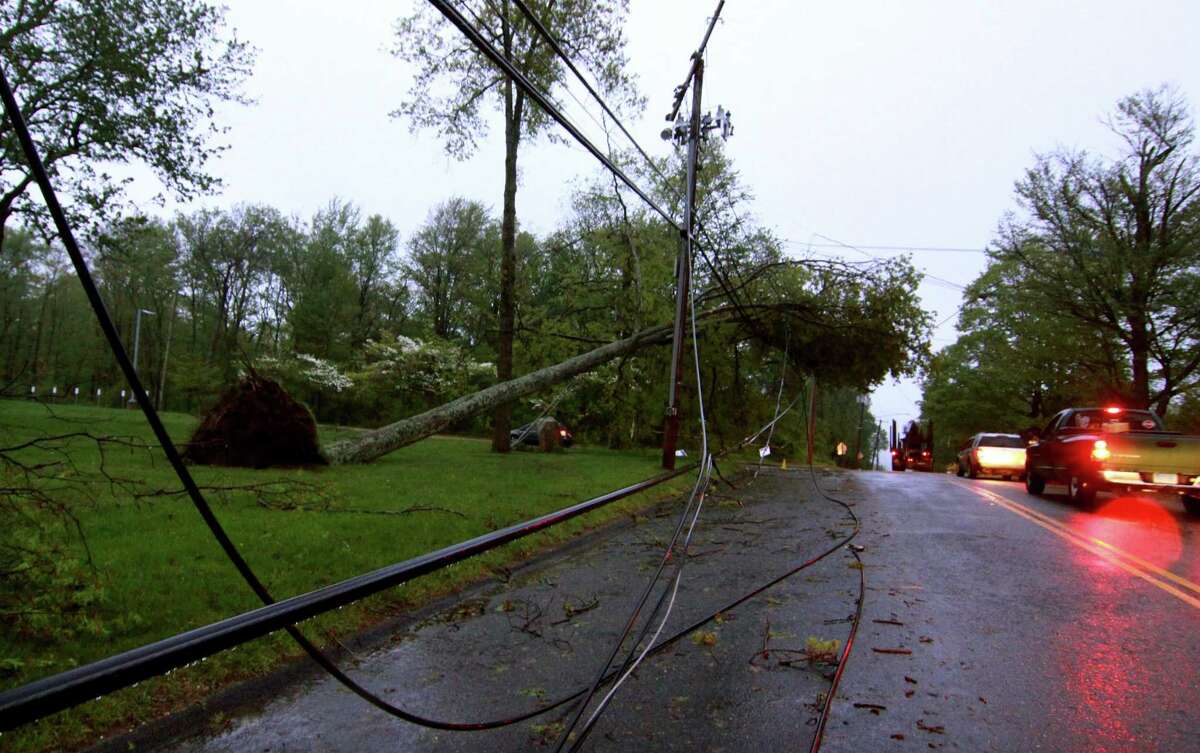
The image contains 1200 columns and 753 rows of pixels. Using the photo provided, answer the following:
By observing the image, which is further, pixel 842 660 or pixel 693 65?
pixel 693 65

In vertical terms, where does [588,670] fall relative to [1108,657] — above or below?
below

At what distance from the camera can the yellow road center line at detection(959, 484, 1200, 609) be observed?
18.2 feet

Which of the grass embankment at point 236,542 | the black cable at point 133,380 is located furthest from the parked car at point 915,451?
the black cable at point 133,380

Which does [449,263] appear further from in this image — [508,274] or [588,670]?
[588,670]

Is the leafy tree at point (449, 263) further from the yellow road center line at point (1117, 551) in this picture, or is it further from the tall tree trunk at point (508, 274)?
the yellow road center line at point (1117, 551)

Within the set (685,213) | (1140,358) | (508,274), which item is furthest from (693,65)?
(1140,358)

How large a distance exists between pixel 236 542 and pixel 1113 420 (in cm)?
1413

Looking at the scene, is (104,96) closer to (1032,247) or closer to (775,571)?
(775,571)

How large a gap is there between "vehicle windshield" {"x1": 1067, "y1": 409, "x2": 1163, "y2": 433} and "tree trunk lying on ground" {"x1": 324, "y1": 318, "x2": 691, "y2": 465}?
8343mm

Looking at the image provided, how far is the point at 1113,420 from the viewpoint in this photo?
41.9 feet

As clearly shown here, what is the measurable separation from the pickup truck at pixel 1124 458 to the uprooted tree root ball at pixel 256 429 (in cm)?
1255

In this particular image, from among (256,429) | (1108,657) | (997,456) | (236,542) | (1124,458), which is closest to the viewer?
(1108,657)

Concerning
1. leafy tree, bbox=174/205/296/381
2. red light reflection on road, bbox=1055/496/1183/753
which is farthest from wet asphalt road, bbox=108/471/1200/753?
leafy tree, bbox=174/205/296/381

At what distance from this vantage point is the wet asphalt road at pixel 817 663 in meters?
3.12
